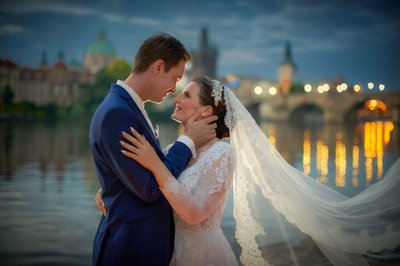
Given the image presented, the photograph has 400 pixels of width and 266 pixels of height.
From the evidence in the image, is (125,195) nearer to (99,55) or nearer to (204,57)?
(204,57)

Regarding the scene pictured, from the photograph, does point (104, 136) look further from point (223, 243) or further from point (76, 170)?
point (76, 170)

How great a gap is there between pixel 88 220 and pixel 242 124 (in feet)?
15.0

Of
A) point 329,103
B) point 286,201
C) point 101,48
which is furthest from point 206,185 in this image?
point 101,48

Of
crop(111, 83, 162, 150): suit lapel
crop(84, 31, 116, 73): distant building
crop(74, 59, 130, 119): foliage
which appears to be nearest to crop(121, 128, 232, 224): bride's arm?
crop(111, 83, 162, 150): suit lapel

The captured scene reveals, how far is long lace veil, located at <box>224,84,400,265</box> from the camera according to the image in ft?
10.4

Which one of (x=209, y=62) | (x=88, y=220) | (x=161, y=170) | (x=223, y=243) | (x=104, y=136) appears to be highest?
(x=209, y=62)

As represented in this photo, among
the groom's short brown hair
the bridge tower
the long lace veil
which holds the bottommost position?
the long lace veil

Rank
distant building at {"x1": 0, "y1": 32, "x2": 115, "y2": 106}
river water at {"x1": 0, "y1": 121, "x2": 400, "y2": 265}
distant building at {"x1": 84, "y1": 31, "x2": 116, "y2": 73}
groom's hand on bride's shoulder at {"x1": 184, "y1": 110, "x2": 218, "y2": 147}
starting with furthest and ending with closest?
distant building at {"x1": 84, "y1": 31, "x2": 116, "y2": 73}, distant building at {"x1": 0, "y1": 32, "x2": 115, "y2": 106}, river water at {"x1": 0, "y1": 121, "x2": 400, "y2": 265}, groom's hand on bride's shoulder at {"x1": 184, "y1": 110, "x2": 218, "y2": 147}

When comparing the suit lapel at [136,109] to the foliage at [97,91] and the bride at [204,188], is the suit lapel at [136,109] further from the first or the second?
the foliage at [97,91]

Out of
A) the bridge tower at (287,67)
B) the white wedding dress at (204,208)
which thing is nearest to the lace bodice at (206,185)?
the white wedding dress at (204,208)

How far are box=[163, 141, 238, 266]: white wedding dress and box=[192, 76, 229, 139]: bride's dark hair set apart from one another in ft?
0.64

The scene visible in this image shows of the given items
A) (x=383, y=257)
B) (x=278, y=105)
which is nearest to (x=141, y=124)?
(x=383, y=257)

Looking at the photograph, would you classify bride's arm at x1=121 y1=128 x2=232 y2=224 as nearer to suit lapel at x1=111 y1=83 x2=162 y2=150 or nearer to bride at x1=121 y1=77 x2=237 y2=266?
bride at x1=121 y1=77 x2=237 y2=266

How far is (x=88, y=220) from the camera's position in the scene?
23.3 feet
